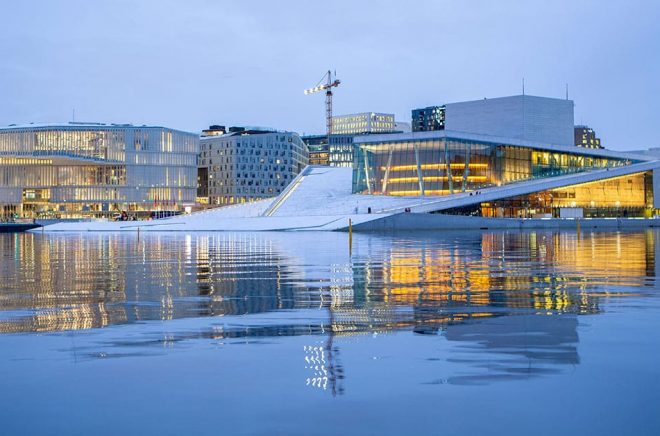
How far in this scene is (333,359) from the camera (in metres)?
8.38

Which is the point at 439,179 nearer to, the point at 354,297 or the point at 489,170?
the point at 489,170

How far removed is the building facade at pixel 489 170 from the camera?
3829 inches

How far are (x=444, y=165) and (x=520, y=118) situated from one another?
22.4 meters

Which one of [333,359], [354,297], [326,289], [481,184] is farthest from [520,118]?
[333,359]

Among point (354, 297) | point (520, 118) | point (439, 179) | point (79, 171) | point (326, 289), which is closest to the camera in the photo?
point (354, 297)

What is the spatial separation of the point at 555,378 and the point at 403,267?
1573cm

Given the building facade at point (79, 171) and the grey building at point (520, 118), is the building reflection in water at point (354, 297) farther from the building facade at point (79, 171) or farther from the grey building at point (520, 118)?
the building facade at point (79, 171)

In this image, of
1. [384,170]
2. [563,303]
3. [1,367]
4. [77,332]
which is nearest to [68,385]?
[1,367]

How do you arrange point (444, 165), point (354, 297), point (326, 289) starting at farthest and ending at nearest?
point (444, 165) → point (326, 289) → point (354, 297)

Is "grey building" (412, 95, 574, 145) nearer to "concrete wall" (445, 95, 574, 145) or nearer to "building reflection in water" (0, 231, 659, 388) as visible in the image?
"concrete wall" (445, 95, 574, 145)

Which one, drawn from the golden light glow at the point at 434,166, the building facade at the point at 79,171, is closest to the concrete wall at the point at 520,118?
the golden light glow at the point at 434,166

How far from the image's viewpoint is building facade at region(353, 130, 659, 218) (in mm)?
97250

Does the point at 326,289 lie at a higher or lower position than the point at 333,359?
higher

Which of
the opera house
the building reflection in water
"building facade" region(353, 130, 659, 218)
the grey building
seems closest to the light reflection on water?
the building reflection in water
